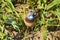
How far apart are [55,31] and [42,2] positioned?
50cm

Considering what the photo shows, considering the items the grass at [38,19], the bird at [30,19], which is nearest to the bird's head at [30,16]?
the bird at [30,19]

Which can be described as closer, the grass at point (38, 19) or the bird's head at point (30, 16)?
the bird's head at point (30, 16)

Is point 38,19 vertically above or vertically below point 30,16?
below

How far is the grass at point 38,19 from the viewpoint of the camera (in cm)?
313

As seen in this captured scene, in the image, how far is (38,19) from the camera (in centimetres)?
325

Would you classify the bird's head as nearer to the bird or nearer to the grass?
the bird

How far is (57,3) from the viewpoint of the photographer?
10.8 feet

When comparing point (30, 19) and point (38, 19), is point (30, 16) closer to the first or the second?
point (30, 19)

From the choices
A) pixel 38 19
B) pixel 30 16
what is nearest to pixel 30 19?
pixel 30 16

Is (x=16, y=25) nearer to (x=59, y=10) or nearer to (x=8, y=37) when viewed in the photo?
(x=8, y=37)

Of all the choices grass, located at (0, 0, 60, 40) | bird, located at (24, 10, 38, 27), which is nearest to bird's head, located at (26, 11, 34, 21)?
bird, located at (24, 10, 38, 27)

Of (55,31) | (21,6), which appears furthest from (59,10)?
(21,6)

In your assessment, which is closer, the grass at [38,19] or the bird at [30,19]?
the bird at [30,19]

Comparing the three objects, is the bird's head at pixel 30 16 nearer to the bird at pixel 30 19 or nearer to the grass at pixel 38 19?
the bird at pixel 30 19
